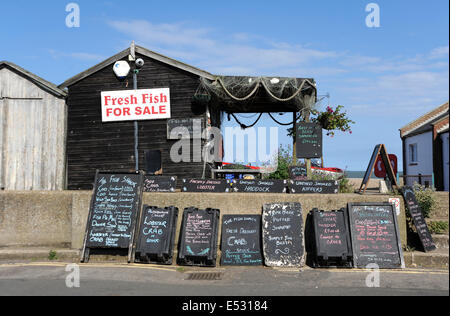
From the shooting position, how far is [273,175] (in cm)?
1363

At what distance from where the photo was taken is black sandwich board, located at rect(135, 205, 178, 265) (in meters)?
8.95

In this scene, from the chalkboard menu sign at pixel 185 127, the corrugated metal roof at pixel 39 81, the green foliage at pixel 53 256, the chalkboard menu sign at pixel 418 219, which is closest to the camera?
the chalkboard menu sign at pixel 418 219

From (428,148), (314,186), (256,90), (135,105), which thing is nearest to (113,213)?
(135,105)

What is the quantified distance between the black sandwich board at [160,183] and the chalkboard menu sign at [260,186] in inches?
60.0

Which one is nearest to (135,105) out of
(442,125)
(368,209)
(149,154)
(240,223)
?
(149,154)

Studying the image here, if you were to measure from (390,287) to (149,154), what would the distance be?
8150mm

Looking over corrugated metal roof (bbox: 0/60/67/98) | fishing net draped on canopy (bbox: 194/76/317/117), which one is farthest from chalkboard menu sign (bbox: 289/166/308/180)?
corrugated metal roof (bbox: 0/60/67/98)

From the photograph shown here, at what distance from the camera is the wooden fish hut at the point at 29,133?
1341cm

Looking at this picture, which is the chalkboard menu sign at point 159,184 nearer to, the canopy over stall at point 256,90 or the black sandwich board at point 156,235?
the black sandwich board at point 156,235

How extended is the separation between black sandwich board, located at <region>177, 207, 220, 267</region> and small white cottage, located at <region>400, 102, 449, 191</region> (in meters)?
13.7

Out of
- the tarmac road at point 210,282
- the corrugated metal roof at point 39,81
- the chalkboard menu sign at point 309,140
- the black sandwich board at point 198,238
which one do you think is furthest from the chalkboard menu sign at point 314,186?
the corrugated metal roof at point 39,81

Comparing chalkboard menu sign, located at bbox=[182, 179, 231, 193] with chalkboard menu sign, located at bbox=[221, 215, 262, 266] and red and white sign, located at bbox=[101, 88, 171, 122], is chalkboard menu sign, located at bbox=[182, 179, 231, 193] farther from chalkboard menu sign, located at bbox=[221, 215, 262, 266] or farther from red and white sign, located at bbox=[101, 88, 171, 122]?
red and white sign, located at bbox=[101, 88, 171, 122]

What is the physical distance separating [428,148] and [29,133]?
2030 centimetres

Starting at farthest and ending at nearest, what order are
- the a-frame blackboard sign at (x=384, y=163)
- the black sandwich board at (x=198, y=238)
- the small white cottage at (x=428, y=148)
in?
the small white cottage at (x=428, y=148)
the a-frame blackboard sign at (x=384, y=163)
the black sandwich board at (x=198, y=238)
